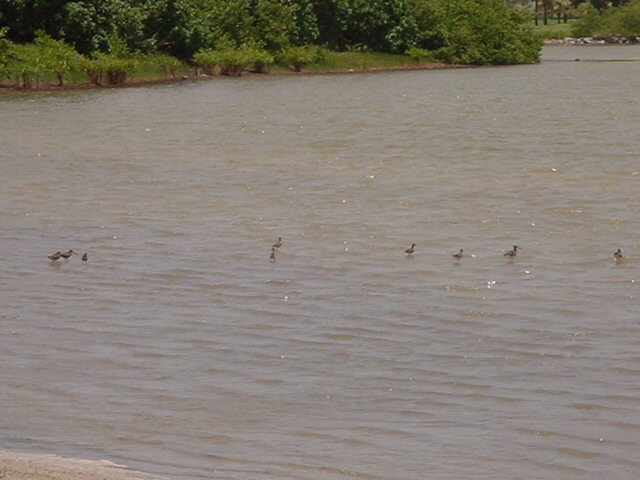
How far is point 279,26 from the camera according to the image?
68375mm

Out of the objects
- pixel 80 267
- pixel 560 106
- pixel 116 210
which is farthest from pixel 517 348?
pixel 560 106

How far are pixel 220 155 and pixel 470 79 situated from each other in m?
36.0

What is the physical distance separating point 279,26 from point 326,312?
5677cm

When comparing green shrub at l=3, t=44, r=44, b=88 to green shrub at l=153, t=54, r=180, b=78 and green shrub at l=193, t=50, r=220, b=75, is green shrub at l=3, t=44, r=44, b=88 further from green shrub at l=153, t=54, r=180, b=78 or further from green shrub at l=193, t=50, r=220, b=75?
green shrub at l=193, t=50, r=220, b=75

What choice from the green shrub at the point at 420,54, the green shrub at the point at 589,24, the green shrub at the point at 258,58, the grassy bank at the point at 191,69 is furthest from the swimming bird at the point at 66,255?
the green shrub at the point at 589,24

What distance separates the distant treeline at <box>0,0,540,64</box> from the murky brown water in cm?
2728

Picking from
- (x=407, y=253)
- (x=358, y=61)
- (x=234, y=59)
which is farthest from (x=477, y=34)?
(x=407, y=253)

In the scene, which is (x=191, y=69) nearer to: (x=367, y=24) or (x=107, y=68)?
(x=107, y=68)

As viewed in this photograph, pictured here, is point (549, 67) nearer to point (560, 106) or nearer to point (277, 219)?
point (560, 106)

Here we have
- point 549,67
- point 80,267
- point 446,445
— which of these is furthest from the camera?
point 549,67

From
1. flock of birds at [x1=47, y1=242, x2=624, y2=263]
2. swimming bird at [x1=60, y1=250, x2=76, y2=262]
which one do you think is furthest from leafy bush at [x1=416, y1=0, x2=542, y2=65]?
swimming bird at [x1=60, y1=250, x2=76, y2=262]

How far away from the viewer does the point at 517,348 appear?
11.4 metres

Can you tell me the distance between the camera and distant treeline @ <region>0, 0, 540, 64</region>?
55.4 m

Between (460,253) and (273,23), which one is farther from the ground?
(273,23)
